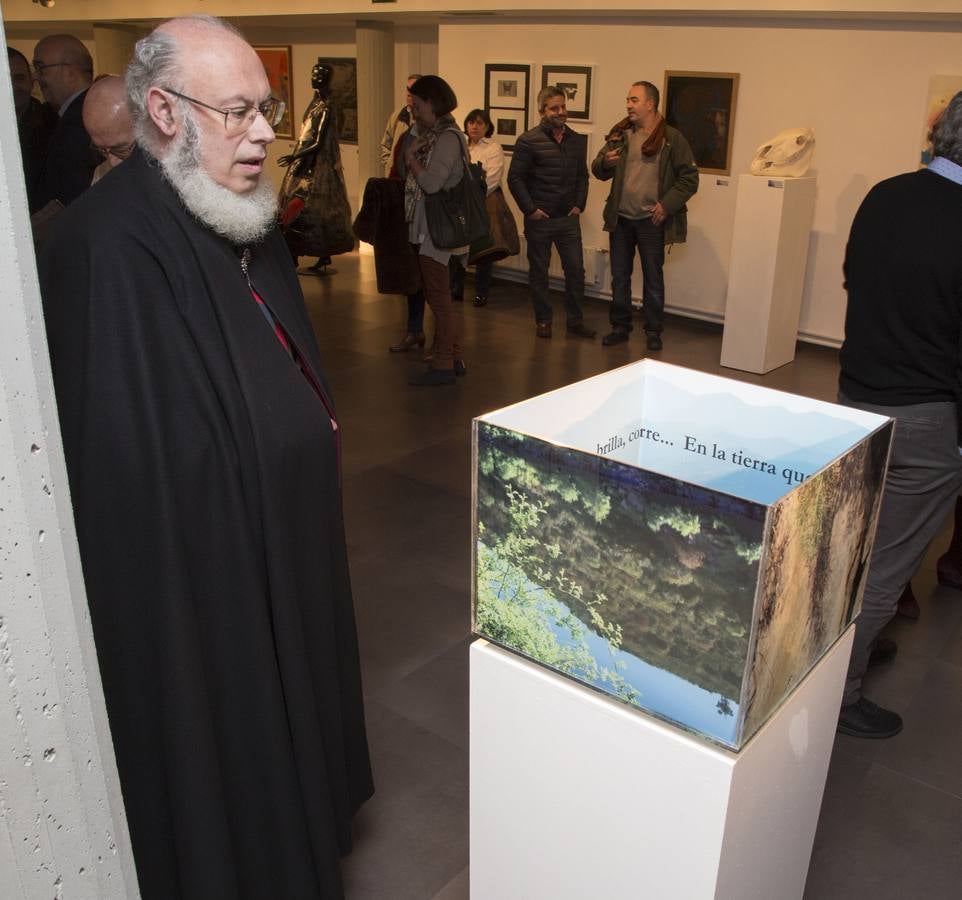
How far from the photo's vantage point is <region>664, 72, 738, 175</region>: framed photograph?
855cm

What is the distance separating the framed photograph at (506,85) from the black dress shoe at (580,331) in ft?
8.90

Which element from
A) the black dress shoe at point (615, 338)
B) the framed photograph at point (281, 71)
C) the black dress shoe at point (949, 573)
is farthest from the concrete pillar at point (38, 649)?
the framed photograph at point (281, 71)

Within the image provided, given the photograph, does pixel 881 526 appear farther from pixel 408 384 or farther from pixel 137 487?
pixel 408 384

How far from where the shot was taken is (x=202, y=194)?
83.0 inches

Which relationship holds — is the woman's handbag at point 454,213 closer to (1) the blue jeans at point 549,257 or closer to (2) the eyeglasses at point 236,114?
(1) the blue jeans at point 549,257

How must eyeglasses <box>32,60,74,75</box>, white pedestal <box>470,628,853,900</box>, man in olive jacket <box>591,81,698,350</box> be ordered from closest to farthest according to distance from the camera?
white pedestal <box>470,628,853,900</box>, eyeglasses <box>32,60,74,75</box>, man in olive jacket <box>591,81,698,350</box>

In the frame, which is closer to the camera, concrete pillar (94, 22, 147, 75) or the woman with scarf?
the woman with scarf

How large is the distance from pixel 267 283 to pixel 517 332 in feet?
21.4

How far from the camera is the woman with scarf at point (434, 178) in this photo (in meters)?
6.44

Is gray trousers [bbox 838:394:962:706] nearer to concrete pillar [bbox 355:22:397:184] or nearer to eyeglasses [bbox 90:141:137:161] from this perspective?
eyeglasses [bbox 90:141:137:161]

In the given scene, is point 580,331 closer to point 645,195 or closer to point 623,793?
point 645,195

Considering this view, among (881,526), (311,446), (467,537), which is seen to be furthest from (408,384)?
(311,446)

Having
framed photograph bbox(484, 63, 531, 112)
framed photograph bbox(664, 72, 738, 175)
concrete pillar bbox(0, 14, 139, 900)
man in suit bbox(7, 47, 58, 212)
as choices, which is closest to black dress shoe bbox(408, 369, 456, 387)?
man in suit bbox(7, 47, 58, 212)

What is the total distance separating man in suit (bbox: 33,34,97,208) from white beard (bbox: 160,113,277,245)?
7.48 feet
